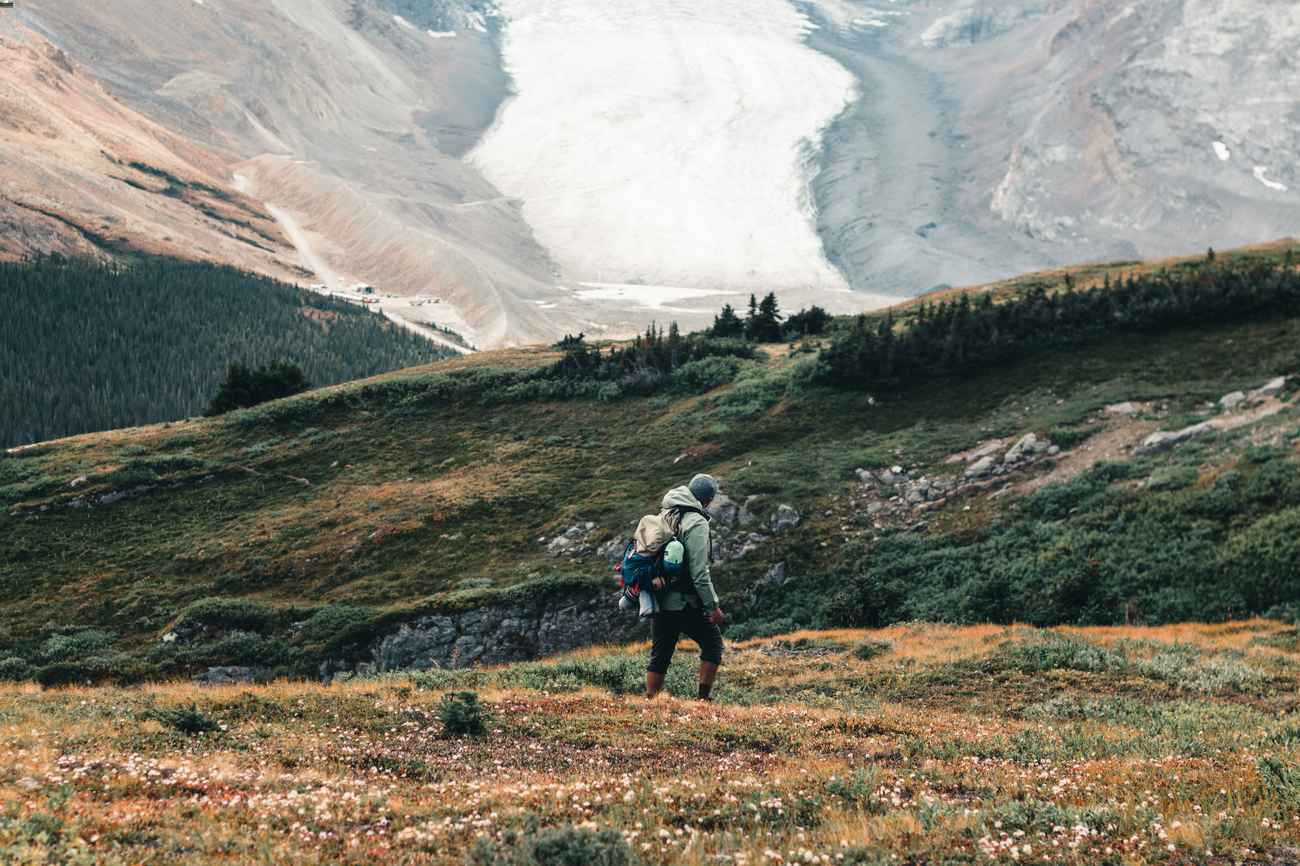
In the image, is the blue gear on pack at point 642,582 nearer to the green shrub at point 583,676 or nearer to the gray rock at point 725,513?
the green shrub at point 583,676

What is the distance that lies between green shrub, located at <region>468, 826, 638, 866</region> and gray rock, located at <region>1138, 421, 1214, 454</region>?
100ft

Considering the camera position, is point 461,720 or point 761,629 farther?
point 761,629

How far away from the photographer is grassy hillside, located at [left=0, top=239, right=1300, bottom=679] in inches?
1005

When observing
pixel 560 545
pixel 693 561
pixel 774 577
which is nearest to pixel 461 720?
pixel 693 561

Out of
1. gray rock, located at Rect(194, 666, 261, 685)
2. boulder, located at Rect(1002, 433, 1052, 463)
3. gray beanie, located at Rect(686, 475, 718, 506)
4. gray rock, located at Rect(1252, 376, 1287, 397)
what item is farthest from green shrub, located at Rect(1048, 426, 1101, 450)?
gray rock, located at Rect(194, 666, 261, 685)

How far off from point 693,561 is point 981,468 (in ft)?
77.0

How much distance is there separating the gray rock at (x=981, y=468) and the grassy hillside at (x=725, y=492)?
15.3 inches

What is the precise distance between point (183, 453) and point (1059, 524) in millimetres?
45402

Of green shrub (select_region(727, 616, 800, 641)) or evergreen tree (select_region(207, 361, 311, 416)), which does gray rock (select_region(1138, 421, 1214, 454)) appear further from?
evergreen tree (select_region(207, 361, 311, 416))

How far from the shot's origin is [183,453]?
1983 inches

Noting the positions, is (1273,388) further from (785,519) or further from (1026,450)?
(785,519)

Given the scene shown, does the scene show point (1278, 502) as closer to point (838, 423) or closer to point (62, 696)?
point (838, 423)

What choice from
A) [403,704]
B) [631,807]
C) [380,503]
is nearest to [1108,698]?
[631,807]

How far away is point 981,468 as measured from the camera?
1329 inches
